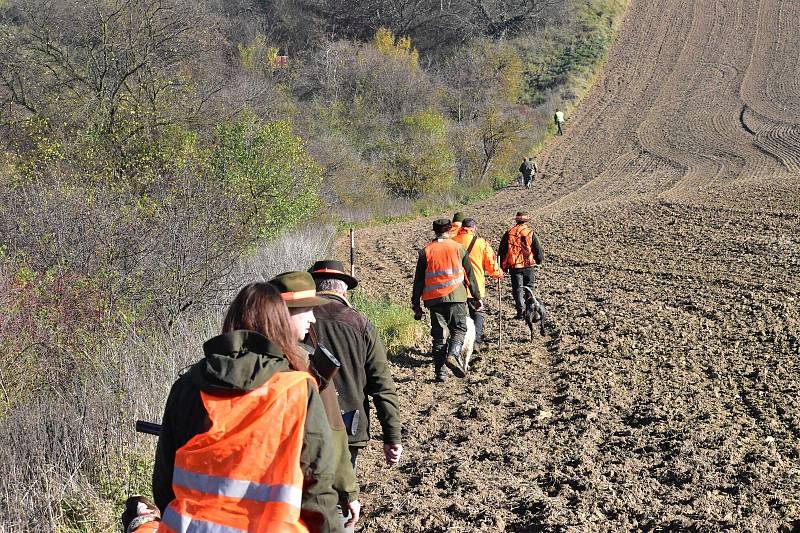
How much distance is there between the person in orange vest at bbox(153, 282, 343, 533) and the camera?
2.57 meters

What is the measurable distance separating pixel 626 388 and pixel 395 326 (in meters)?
3.61

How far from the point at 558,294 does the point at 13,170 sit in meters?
10.4

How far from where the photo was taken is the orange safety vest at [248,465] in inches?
101

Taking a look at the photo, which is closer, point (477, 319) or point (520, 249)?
point (477, 319)

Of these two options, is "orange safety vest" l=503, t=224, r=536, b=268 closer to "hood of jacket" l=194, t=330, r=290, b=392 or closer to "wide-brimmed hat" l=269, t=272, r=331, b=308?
"wide-brimmed hat" l=269, t=272, r=331, b=308

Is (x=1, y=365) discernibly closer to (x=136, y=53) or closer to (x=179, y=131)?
(x=179, y=131)

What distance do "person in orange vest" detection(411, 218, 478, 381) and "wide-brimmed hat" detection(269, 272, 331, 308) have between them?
4981 mm

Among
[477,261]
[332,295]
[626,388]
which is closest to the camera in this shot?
[332,295]

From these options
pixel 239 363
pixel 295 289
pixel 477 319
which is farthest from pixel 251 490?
pixel 477 319

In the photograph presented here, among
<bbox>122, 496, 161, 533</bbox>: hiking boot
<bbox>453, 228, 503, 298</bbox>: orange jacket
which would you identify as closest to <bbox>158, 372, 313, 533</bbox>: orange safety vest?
<bbox>122, 496, 161, 533</bbox>: hiking boot

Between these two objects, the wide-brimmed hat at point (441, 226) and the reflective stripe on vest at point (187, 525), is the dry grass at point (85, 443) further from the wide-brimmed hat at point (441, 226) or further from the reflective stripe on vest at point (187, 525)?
the wide-brimmed hat at point (441, 226)

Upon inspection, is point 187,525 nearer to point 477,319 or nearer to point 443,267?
point 443,267

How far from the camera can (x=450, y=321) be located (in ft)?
29.4

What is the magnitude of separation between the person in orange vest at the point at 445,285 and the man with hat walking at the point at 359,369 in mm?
4019
